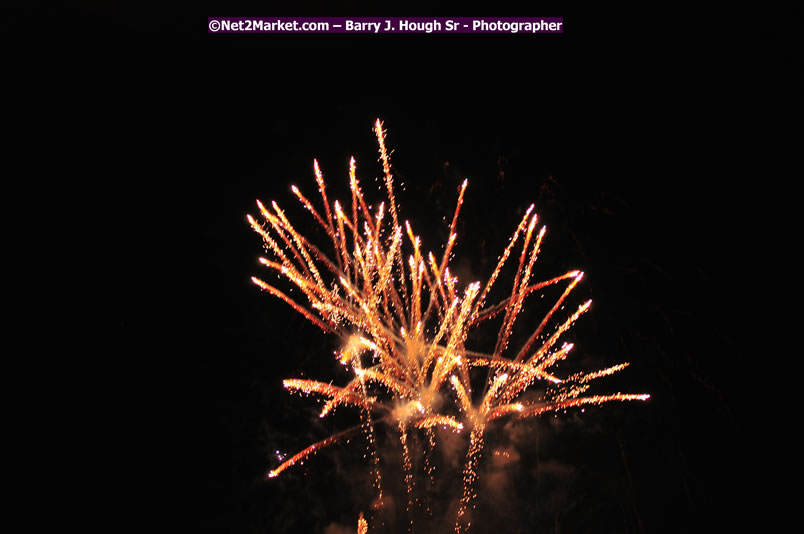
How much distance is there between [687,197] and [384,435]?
16.3 ft

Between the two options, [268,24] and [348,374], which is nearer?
[268,24]

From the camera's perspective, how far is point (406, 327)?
22.7 ft

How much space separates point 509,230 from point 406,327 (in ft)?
7.90

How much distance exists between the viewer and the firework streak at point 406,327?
22.6 feet

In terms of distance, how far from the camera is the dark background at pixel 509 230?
794 cm

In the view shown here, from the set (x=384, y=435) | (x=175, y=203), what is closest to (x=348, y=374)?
(x=384, y=435)

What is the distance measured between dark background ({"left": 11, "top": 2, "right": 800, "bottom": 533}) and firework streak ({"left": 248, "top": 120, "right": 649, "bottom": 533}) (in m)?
0.40

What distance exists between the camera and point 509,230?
8555mm

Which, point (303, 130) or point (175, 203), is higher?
point (303, 130)

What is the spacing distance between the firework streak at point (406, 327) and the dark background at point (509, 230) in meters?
0.40

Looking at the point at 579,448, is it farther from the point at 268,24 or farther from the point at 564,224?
the point at 268,24

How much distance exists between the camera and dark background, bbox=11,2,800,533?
26.1 ft

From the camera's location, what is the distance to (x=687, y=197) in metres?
8.13

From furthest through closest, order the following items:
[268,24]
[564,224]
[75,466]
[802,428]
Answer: [75,466] < [564,224] < [802,428] < [268,24]
